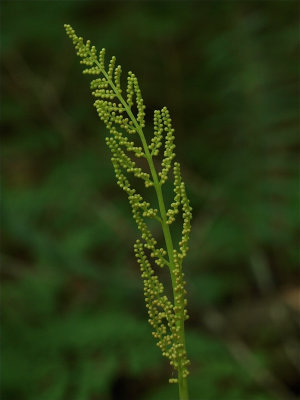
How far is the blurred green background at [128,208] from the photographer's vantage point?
100 inches

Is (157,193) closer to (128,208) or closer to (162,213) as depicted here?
(162,213)

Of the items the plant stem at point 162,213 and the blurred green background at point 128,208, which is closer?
the plant stem at point 162,213

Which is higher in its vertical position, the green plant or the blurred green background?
the blurred green background

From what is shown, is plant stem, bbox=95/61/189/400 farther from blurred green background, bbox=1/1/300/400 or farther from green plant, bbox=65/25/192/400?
blurred green background, bbox=1/1/300/400

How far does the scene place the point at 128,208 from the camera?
145 inches

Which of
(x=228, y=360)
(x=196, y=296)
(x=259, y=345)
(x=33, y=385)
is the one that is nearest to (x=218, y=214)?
(x=196, y=296)

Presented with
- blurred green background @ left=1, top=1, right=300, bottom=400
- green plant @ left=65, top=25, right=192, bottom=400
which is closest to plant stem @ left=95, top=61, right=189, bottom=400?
green plant @ left=65, top=25, right=192, bottom=400

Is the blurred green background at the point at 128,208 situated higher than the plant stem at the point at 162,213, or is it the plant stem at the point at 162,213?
the blurred green background at the point at 128,208

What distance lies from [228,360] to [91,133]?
7.32ft

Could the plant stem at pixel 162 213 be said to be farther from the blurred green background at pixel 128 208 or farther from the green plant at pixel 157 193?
the blurred green background at pixel 128 208

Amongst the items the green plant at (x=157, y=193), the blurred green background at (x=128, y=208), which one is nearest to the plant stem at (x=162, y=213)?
the green plant at (x=157, y=193)

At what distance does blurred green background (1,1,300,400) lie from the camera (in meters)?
2.54

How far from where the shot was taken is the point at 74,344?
8.37 feet

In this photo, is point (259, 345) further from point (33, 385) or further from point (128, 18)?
point (128, 18)
